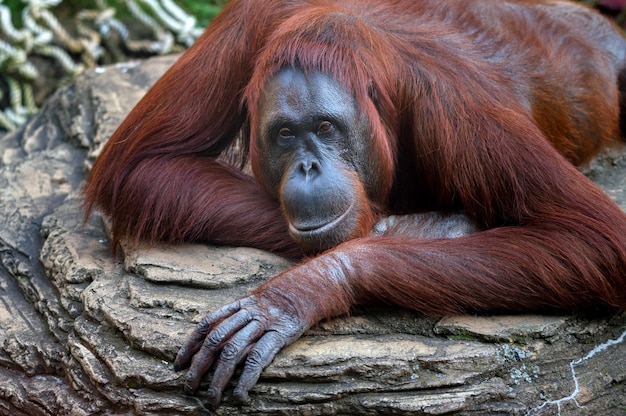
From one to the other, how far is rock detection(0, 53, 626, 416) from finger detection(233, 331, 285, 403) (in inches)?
2.0

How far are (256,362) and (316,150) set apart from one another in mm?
842

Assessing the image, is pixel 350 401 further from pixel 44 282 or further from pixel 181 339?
pixel 44 282

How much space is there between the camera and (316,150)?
11.3 ft

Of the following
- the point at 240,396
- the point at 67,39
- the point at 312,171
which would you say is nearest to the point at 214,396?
the point at 240,396

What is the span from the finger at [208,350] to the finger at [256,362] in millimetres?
97

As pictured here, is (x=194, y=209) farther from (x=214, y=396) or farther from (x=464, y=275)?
(x=464, y=275)

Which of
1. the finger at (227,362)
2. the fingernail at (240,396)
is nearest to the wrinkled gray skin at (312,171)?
the finger at (227,362)

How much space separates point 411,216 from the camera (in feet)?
12.3

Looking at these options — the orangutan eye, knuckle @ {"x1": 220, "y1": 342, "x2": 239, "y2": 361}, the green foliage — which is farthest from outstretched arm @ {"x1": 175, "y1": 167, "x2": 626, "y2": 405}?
the green foliage

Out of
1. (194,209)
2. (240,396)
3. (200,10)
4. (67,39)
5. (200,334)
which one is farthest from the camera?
(200,10)

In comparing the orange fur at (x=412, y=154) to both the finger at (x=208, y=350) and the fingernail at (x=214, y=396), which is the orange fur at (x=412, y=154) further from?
the fingernail at (x=214, y=396)

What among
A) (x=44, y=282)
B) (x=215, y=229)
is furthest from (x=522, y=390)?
(x=44, y=282)

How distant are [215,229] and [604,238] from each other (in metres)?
1.52

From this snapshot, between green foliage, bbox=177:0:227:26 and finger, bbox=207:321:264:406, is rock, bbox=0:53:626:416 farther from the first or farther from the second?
green foliage, bbox=177:0:227:26
